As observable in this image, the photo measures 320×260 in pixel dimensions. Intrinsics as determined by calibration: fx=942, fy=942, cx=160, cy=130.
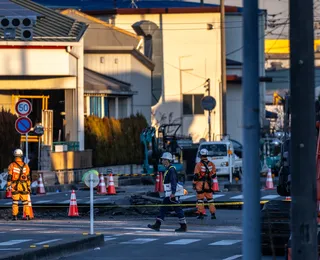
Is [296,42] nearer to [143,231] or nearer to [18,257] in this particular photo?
[18,257]

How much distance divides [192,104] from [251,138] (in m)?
57.9

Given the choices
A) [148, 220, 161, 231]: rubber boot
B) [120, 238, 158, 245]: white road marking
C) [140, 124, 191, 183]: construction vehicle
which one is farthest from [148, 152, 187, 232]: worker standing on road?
[140, 124, 191, 183]: construction vehicle

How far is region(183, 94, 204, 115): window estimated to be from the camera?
215ft

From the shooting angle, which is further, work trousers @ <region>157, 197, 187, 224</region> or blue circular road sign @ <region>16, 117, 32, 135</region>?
blue circular road sign @ <region>16, 117, 32, 135</region>

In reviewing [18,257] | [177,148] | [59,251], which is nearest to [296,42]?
[18,257]

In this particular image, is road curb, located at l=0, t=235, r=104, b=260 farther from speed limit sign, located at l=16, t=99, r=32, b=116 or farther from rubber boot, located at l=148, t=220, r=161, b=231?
speed limit sign, located at l=16, t=99, r=32, b=116

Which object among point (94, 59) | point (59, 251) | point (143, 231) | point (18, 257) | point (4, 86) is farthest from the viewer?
point (94, 59)

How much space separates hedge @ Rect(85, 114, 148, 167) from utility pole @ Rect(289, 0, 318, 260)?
114 feet

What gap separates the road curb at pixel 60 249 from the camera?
47.9ft

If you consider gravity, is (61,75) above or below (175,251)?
above

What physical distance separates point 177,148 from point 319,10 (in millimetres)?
15824

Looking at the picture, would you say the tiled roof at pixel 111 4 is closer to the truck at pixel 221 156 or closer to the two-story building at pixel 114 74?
the two-story building at pixel 114 74

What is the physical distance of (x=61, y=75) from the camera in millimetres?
39188

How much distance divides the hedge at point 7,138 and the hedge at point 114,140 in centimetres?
735
